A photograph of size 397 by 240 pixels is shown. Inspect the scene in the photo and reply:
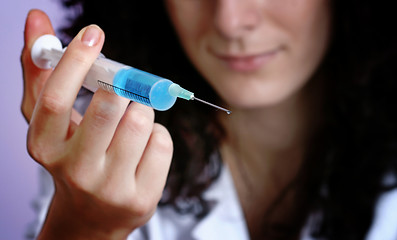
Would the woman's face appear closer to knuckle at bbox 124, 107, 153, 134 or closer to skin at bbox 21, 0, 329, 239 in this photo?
skin at bbox 21, 0, 329, 239

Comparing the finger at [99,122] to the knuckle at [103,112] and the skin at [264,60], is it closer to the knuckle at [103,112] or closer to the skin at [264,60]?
the knuckle at [103,112]

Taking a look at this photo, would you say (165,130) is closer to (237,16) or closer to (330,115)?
(237,16)

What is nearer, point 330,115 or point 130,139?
point 130,139

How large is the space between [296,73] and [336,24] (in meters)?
0.16

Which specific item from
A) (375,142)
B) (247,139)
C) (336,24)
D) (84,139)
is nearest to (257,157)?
(247,139)

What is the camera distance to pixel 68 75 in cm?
46

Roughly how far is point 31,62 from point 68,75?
0.56 feet

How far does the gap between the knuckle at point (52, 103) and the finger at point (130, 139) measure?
7cm

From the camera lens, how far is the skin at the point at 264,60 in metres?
0.76

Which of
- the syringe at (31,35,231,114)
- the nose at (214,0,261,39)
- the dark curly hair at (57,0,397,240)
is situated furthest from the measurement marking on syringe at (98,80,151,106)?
the dark curly hair at (57,0,397,240)

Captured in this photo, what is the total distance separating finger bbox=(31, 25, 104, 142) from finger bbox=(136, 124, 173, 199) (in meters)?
0.11

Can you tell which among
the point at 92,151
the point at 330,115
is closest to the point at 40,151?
the point at 92,151

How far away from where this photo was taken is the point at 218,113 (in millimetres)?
1098

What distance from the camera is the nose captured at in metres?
0.73
